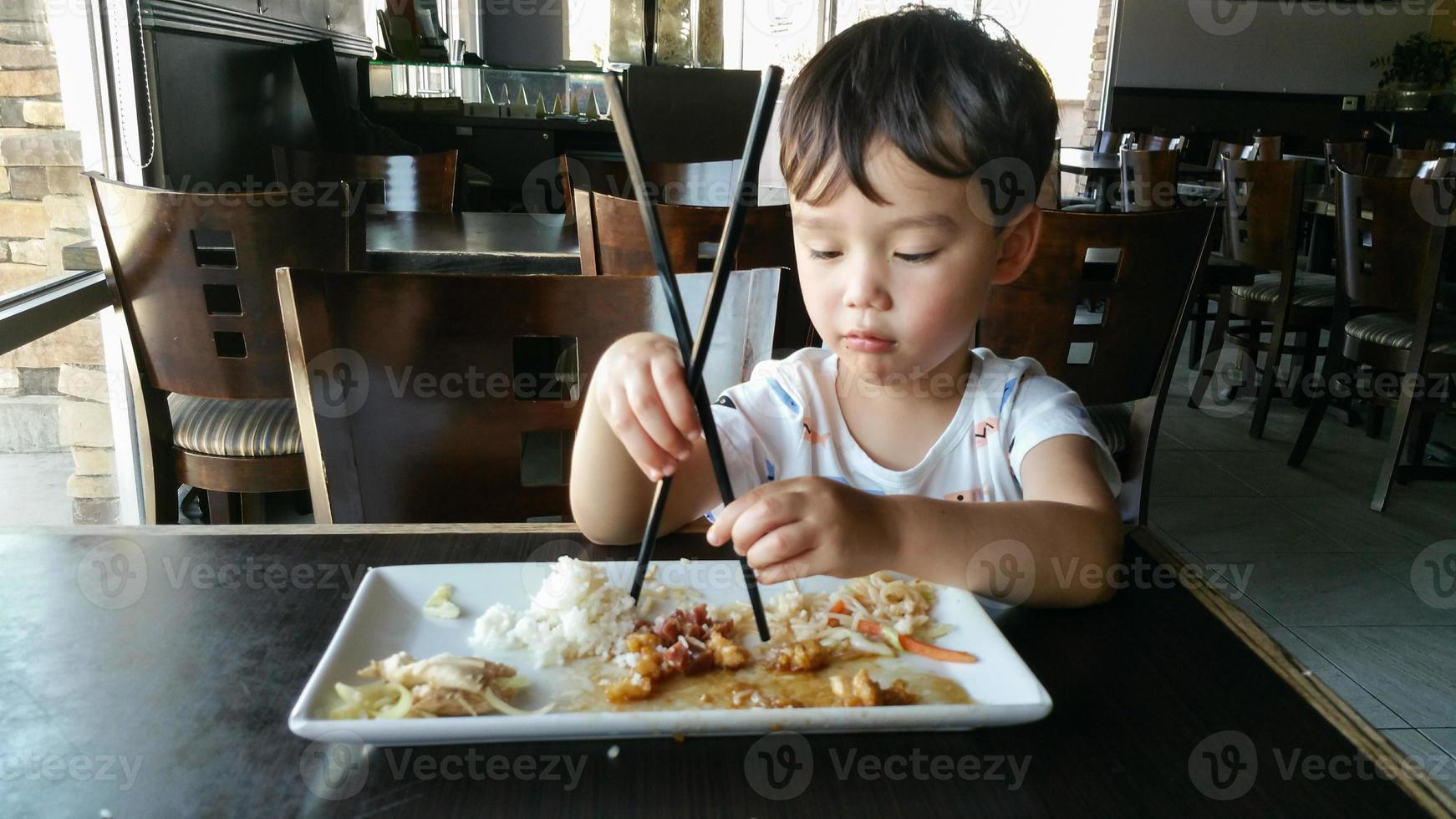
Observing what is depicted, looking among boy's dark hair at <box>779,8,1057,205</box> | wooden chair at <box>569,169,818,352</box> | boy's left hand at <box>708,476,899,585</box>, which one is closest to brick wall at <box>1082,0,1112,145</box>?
wooden chair at <box>569,169,818,352</box>

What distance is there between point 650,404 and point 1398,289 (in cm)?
344

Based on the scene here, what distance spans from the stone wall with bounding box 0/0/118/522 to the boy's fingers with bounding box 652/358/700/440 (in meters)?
1.99

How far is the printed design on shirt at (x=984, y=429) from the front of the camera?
1.19 metres

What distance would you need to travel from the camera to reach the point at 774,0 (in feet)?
32.8

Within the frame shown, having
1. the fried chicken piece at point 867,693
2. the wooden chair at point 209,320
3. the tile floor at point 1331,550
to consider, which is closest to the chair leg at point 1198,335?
the tile floor at point 1331,550

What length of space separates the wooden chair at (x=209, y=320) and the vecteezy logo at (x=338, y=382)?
90cm

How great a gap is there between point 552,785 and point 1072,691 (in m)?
0.36

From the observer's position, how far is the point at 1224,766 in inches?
23.7

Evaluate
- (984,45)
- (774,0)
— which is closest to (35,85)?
(984,45)

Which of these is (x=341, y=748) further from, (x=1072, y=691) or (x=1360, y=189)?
Result: (x=1360, y=189)

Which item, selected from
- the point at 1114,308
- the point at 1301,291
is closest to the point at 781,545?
the point at 1114,308

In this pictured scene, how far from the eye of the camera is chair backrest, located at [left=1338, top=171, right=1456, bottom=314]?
307 cm

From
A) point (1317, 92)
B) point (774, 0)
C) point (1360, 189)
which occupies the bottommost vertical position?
point (1360, 189)

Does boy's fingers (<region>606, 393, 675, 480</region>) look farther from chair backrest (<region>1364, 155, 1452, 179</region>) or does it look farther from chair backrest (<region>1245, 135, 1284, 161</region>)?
chair backrest (<region>1245, 135, 1284, 161</region>)
